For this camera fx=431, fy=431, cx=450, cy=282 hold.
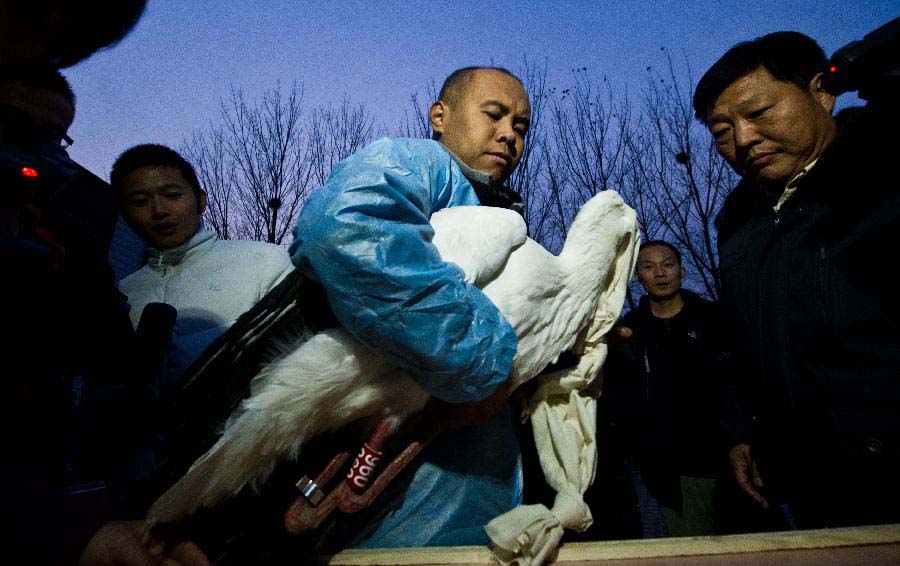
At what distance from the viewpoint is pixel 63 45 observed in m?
0.79

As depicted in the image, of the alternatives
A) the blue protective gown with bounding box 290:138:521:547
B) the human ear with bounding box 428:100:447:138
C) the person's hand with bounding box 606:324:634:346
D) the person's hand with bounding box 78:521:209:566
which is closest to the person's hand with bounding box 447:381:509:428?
the blue protective gown with bounding box 290:138:521:547

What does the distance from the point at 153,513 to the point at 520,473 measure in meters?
0.95

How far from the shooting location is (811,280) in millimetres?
1560

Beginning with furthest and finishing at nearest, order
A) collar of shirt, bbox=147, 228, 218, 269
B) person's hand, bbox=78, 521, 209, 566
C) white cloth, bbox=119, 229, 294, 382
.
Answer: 1. collar of shirt, bbox=147, 228, 218, 269
2. white cloth, bbox=119, 229, 294, 382
3. person's hand, bbox=78, 521, 209, 566

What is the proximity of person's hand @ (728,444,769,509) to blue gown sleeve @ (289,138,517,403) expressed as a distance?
85.5 inches

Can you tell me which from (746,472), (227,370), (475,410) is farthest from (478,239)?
(746,472)

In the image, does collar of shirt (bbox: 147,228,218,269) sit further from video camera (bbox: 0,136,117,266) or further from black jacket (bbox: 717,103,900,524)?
black jacket (bbox: 717,103,900,524)

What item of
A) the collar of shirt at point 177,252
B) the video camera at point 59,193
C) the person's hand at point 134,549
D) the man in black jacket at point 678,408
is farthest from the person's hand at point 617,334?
the collar of shirt at point 177,252

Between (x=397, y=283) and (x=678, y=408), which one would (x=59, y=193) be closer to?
(x=397, y=283)

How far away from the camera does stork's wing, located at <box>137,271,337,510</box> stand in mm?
959

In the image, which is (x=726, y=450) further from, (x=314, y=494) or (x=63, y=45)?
(x=63, y=45)

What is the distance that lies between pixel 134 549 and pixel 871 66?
2252 mm

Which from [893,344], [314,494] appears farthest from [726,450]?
[314,494]

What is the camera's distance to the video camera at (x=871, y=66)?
1224 mm
